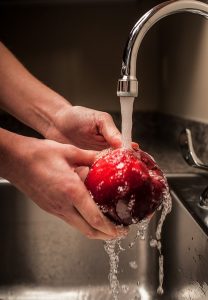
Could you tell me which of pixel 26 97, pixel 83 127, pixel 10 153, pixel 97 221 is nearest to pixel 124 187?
pixel 97 221

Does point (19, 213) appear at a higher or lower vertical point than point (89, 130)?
lower

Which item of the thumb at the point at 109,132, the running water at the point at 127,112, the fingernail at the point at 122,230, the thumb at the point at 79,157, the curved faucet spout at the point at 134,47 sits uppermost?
the curved faucet spout at the point at 134,47

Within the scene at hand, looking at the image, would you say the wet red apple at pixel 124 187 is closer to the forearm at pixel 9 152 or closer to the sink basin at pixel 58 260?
the forearm at pixel 9 152

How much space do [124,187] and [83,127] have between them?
0.98ft

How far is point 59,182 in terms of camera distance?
0.50m

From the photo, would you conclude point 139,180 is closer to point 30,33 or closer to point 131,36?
point 131,36

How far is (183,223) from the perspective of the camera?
2.58 feet

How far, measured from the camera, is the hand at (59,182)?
1.60ft

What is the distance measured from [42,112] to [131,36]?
40 centimetres

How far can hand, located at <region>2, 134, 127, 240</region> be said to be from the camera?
1.60 feet

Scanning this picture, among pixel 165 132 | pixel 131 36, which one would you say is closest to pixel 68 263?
pixel 131 36

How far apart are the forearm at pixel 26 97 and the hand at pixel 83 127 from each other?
3 cm

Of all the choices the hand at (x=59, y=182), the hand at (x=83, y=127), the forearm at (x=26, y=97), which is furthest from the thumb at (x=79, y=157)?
the forearm at (x=26, y=97)

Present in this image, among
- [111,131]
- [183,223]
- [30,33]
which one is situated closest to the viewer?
[111,131]
